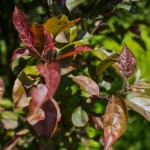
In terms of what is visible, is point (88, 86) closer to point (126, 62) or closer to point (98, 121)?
point (126, 62)

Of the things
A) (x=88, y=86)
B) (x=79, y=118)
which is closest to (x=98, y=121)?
(x=79, y=118)

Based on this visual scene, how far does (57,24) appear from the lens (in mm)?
1086

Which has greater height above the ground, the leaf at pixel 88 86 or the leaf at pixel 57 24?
the leaf at pixel 57 24

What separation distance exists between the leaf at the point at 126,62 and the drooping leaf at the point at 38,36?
0.26 metres

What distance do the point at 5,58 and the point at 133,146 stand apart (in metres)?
1.79

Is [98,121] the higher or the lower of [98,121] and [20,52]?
the lower

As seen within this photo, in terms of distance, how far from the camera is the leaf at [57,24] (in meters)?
1.05

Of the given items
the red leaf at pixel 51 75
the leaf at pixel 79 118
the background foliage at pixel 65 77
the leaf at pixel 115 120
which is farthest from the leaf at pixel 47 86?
the leaf at pixel 79 118

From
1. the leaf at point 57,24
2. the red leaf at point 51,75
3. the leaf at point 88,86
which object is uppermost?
the leaf at point 57,24

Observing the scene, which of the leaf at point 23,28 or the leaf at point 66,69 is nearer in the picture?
the leaf at point 23,28

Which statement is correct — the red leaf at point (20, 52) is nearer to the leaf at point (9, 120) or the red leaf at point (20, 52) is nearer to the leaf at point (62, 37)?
the leaf at point (62, 37)

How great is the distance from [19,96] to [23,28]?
0.74ft

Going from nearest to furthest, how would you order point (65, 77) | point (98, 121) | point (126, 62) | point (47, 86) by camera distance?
point (47, 86) → point (126, 62) → point (65, 77) → point (98, 121)

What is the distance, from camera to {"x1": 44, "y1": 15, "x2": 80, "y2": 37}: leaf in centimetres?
105
